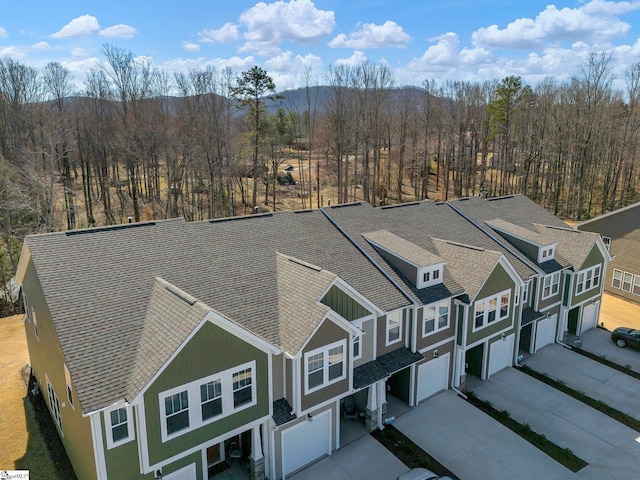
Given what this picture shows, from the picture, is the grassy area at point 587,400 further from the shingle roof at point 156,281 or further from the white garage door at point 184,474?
the white garage door at point 184,474

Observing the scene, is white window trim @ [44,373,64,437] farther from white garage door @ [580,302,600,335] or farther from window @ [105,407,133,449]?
white garage door @ [580,302,600,335]

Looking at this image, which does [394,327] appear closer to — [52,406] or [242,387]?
[242,387]

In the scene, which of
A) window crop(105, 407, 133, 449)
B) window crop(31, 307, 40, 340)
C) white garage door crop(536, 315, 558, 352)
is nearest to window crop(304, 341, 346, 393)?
window crop(105, 407, 133, 449)

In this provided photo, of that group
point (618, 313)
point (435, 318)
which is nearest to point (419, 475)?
point (435, 318)

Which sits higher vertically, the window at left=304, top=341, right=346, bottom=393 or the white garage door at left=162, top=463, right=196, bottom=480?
the window at left=304, top=341, right=346, bottom=393

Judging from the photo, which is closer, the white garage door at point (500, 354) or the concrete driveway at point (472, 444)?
the concrete driveway at point (472, 444)

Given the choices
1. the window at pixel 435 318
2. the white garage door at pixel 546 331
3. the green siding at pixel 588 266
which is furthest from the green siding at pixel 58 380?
the green siding at pixel 588 266
